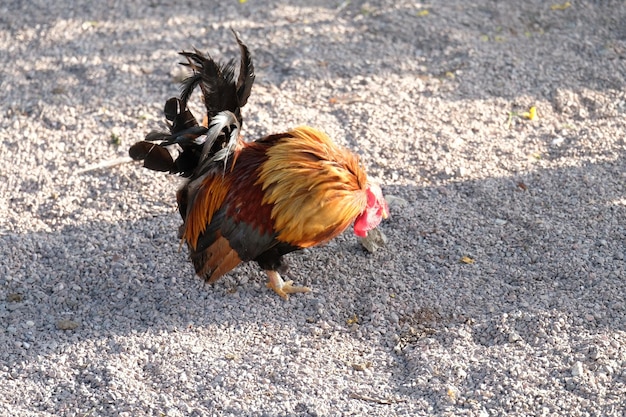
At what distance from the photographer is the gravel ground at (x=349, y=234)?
407cm

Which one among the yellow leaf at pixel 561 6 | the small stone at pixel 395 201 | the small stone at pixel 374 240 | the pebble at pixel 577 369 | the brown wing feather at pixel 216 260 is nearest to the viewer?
the pebble at pixel 577 369

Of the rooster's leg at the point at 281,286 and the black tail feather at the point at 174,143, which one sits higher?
the black tail feather at the point at 174,143

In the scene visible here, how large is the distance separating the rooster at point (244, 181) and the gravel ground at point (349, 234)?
440 millimetres

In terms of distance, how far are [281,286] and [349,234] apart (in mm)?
732

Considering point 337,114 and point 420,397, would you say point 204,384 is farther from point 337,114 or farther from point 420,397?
point 337,114

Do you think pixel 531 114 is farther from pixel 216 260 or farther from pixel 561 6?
pixel 216 260

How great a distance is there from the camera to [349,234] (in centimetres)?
517

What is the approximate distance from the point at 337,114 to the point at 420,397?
276 centimetres

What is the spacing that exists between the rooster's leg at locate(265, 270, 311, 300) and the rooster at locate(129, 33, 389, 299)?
3.4 inches

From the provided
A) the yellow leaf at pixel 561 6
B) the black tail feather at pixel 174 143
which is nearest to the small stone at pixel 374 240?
the black tail feather at pixel 174 143

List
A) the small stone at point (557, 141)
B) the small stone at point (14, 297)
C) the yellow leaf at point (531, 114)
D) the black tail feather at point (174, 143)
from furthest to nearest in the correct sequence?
the yellow leaf at point (531, 114) < the small stone at point (557, 141) < the small stone at point (14, 297) < the black tail feather at point (174, 143)

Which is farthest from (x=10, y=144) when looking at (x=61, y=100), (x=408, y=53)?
(x=408, y=53)

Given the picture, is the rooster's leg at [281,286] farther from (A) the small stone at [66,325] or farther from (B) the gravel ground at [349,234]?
(A) the small stone at [66,325]

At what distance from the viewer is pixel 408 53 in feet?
22.3
